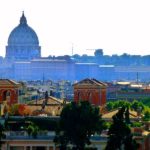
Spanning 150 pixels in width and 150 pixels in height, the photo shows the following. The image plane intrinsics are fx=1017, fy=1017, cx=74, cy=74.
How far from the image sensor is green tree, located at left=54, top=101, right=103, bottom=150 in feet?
110

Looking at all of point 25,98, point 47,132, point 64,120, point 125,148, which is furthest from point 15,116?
point 25,98

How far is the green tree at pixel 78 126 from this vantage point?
33.6 m

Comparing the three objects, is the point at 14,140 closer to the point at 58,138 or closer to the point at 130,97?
the point at 58,138

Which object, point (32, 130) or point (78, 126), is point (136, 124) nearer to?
point (32, 130)

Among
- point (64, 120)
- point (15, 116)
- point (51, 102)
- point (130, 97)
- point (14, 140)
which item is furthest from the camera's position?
point (130, 97)

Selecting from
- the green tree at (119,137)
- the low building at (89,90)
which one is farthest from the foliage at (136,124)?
the low building at (89,90)

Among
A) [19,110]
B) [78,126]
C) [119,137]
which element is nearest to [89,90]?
[19,110]

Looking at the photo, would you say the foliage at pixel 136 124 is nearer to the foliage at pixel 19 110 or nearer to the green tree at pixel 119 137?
the green tree at pixel 119 137

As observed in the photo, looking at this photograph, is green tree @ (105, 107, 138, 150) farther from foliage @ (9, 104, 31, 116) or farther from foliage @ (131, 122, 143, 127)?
foliage @ (9, 104, 31, 116)

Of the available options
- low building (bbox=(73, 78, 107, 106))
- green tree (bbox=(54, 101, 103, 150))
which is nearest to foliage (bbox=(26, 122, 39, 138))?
green tree (bbox=(54, 101, 103, 150))

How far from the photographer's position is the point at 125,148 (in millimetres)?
31984

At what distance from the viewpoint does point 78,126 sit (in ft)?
111

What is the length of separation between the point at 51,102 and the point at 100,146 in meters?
21.5

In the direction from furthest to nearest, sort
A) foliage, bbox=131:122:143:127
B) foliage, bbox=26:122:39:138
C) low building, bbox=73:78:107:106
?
low building, bbox=73:78:107:106, foliage, bbox=131:122:143:127, foliage, bbox=26:122:39:138
